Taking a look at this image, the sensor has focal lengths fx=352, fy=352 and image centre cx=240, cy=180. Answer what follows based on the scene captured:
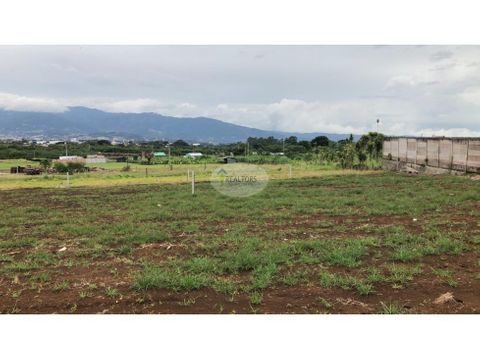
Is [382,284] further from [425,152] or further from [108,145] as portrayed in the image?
[108,145]

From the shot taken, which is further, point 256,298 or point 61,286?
point 61,286

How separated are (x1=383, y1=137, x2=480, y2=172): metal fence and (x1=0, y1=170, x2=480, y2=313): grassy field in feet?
24.7

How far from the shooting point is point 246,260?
4.20m

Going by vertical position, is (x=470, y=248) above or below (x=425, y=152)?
below

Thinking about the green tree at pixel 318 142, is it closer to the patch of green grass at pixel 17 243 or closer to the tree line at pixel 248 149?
the tree line at pixel 248 149

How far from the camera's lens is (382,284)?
358cm

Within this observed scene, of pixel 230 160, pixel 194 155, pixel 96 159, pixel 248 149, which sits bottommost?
pixel 96 159

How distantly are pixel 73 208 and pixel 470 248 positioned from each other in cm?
844

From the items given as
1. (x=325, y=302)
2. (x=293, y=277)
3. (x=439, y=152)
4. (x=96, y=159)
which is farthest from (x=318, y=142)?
(x=325, y=302)

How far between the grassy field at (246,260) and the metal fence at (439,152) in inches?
296

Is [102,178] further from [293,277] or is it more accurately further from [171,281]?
[293,277]

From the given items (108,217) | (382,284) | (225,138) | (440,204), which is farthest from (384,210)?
(225,138)

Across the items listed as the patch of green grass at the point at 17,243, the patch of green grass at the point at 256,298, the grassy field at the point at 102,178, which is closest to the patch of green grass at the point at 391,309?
the patch of green grass at the point at 256,298

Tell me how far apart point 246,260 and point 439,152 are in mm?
15425
